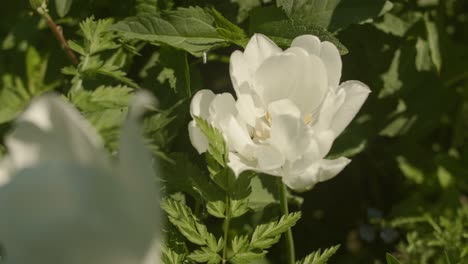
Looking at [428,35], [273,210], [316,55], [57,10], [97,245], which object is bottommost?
[273,210]

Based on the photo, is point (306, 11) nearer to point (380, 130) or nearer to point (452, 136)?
point (380, 130)

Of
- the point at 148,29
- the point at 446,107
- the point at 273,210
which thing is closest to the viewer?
the point at 148,29

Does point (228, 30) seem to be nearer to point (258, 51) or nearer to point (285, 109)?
point (258, 51)

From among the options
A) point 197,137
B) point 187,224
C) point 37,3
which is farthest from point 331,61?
point 37,3

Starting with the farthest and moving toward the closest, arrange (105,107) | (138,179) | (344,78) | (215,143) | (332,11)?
1. (344,78)
2. (332,11)
3. (105,107)
4. (215,143)
5. (138,179)

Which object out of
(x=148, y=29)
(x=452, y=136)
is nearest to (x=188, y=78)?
(x=148, y=29)

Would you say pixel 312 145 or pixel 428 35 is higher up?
pixel 312 145

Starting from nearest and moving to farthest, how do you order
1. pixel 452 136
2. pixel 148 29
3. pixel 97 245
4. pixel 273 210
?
pixel 97 245 < pixel 148 29 < pixel 273 210 < pixel 452 136

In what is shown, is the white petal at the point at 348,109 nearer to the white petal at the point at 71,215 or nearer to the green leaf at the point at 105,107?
the green leaf at the point at 105,107
